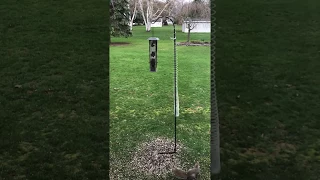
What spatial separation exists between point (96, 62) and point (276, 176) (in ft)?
9.17

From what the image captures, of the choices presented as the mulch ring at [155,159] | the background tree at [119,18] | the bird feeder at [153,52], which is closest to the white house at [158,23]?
the bird feeder at [153,52]

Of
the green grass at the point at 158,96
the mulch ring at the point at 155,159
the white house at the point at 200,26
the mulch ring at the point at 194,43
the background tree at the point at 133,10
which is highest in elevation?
the background tree at the point at 133,10

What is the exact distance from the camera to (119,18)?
3072mm

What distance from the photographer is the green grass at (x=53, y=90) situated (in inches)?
144

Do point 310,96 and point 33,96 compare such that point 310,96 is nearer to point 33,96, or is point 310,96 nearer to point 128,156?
point 128,156

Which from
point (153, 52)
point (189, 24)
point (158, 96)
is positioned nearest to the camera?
point (189, 24)

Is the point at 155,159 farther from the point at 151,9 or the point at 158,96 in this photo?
the point at 151,9

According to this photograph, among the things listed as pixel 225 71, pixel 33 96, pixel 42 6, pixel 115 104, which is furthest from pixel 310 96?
pixel 42 6

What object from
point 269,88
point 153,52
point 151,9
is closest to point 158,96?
point 153,52

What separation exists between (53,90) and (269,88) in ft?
10.8

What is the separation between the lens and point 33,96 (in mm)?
5133

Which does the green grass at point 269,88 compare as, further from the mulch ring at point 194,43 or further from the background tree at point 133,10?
the background tree at point 133,10

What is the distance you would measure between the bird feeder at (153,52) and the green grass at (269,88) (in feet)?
2.42

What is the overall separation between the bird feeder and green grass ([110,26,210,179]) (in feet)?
0.19
